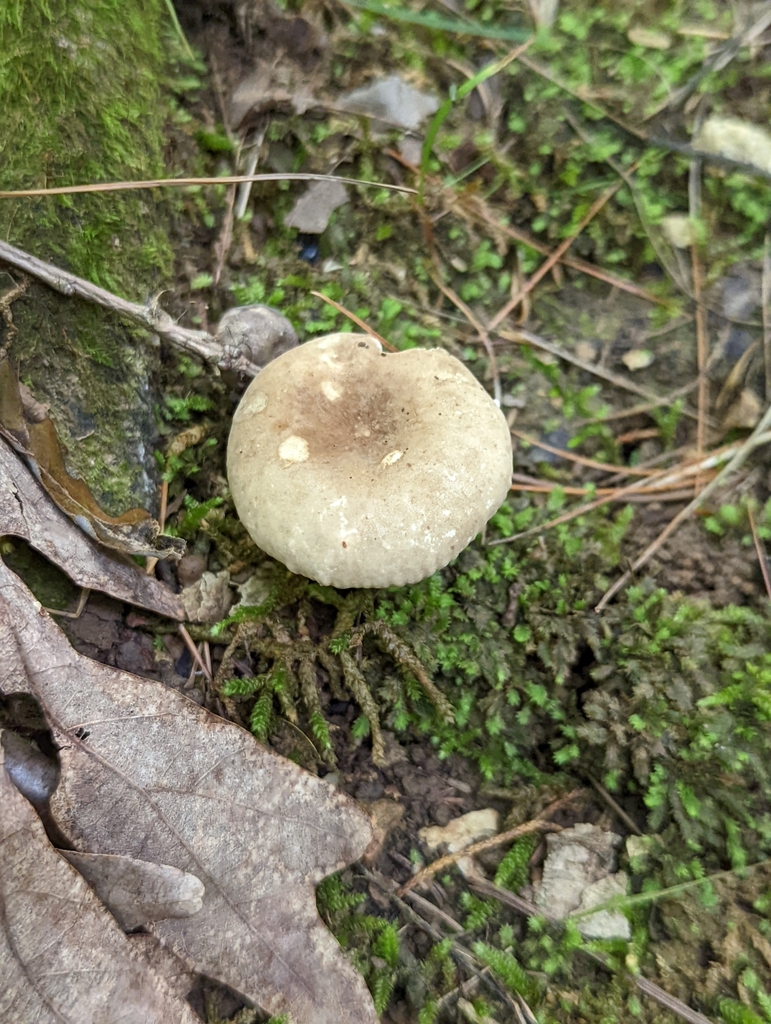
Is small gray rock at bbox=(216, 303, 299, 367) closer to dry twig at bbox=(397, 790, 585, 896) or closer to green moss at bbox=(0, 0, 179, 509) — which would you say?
green moss at bbox=(0, 0, 179, 509)

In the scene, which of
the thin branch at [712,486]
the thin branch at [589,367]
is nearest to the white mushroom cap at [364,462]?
the thin branch at [589,367]

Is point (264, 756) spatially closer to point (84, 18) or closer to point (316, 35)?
point (84, 18)

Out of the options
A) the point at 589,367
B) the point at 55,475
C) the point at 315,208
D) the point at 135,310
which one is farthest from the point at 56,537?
the point at 589,367

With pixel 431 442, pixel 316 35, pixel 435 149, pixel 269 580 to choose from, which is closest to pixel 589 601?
pixel 431 442

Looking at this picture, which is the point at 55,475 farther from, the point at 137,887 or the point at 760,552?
the point at 760,552

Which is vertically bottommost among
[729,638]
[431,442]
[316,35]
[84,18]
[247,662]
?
[729,638]

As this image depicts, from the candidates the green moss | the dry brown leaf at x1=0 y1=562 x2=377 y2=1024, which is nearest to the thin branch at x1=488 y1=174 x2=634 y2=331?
the green moss

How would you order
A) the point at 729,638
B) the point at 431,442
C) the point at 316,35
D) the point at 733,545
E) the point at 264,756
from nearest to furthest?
the point at 264,756 → the point at 431,442 → the point at 729,638 → the point at 733,545 → the point at 316,35

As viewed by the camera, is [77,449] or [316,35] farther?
[316,35]
